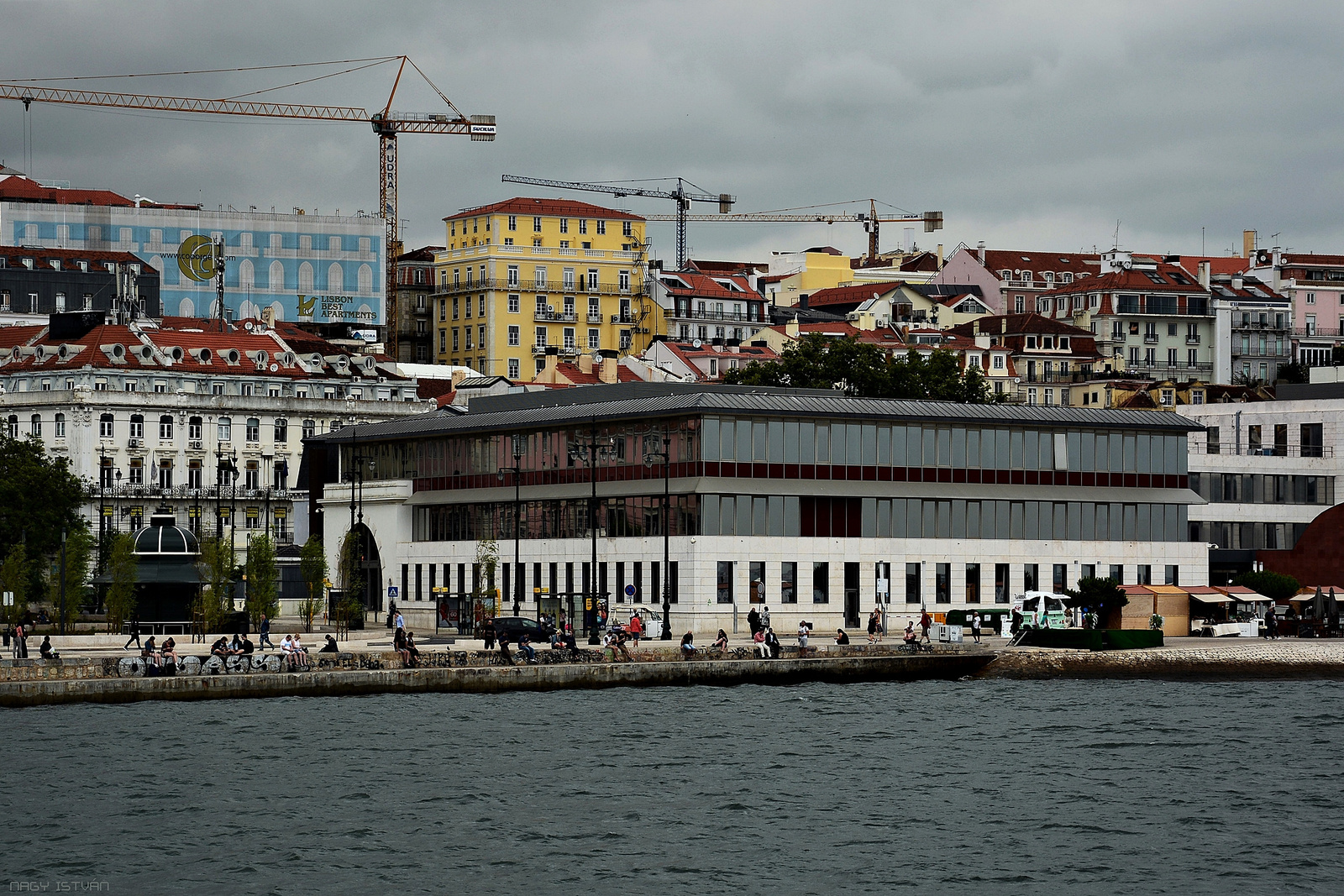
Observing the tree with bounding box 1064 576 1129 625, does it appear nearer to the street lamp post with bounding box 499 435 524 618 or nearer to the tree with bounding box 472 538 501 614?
the street lamp post with bounding box 499 435 524 618

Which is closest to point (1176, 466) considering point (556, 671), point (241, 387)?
point (556, 671)

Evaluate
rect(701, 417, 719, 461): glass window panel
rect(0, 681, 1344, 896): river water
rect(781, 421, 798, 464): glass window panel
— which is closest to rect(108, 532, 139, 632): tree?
rect(0, 681, 1344, 896): river water

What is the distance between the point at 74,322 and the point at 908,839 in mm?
100308

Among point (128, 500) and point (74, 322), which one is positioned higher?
point (74, 322)

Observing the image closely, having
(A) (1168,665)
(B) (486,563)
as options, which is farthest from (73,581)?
(A) (1168,665)

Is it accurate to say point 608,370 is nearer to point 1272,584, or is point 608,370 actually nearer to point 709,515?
point 709,515

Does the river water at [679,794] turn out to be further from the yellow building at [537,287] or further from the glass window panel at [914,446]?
the yellow building at [537,287]

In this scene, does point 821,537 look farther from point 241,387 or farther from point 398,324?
point 398,324

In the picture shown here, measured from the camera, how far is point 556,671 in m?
69.8

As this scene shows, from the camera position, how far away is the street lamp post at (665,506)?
3263 inches

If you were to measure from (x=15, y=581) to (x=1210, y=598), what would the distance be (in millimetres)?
50534

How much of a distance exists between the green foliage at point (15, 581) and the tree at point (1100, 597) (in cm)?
4175

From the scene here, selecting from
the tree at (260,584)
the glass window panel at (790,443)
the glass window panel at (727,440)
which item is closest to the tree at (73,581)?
the tree at (260,584)

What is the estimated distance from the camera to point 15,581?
89875 millimetres
